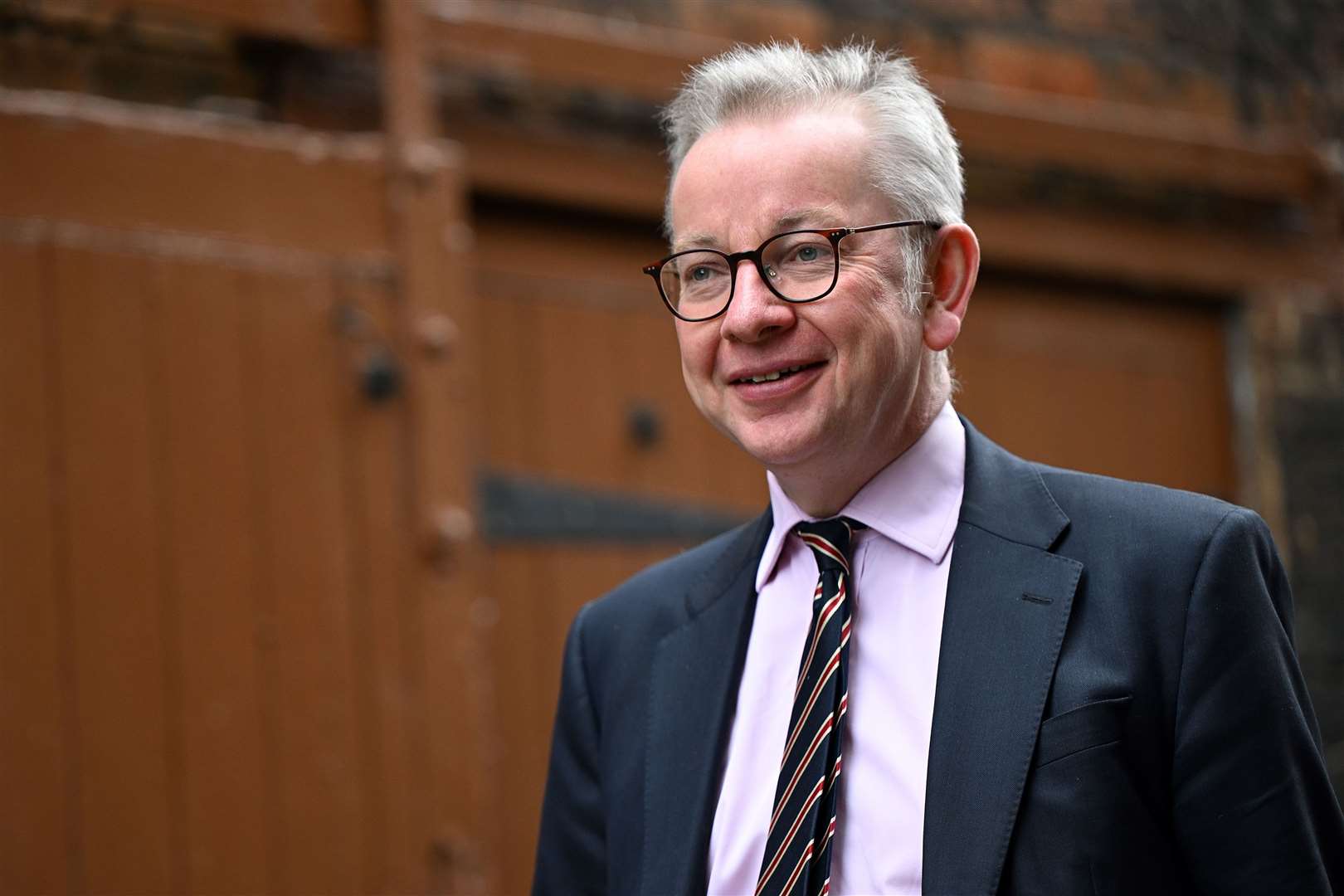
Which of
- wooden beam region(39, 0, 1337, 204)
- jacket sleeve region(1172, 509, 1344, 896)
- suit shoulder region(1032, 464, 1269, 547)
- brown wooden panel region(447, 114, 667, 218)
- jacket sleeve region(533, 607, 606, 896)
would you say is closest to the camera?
jacket sleeve region(1172, 509, 1344, 896)

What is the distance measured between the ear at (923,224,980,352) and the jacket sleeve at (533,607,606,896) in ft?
2.03

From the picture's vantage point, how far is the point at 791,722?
5.45ft

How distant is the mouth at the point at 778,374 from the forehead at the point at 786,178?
145 millimetres

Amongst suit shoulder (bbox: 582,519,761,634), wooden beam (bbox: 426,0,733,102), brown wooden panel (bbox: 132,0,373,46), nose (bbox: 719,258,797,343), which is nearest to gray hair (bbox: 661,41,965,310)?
nose (bbox: 719,258,797,343)

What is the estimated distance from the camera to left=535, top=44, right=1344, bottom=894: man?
1.50 metres

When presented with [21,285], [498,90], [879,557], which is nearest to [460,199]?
[498,90]

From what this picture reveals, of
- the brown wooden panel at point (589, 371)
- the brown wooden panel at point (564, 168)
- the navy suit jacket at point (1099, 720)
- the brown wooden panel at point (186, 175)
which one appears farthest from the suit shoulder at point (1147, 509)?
the brown wooden panel at point (564, 168)

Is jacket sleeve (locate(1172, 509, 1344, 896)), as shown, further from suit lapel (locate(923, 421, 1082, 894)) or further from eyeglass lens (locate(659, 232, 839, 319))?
eyeglass lens (locate(659, 232, 839, 319))

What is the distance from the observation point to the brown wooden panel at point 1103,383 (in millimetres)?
4805

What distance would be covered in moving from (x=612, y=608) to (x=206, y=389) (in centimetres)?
158

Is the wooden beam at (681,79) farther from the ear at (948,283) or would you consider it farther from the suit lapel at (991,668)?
the suit lapel at (991,668)

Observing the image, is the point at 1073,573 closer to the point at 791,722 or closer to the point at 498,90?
the point at 791,722

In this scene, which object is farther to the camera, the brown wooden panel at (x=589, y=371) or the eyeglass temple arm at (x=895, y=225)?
the brown wooden panel at (x=589, y=371)

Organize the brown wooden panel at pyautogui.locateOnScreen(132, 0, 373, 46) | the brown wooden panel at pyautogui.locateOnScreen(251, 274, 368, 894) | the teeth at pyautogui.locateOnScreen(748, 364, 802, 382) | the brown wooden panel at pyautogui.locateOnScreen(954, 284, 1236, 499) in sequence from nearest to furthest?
1. the teeth at pyautogui.locateOnScreen(748, 364, 802, 382)
2. the brown wooden panel at pyautogui.locateOnScreen(251, 274, 368, 894)
3. the brown wooden panel at pyautogui.locateOnScreen(132, 0, 373, 46)
4. the brown wooden panel at pyautogui.locateOnScreen(954, 284, 1236, 499)
